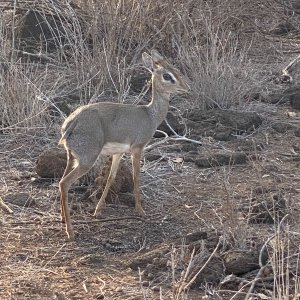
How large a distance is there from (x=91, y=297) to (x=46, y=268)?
529 millimetres

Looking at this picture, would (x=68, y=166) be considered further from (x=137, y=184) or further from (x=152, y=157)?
(x=152, y=157)

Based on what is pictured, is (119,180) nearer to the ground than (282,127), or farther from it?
farther from it

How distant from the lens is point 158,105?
6906 mm

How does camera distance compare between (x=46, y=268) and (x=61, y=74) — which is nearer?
(x=46, y=268)

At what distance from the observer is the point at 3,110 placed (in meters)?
8.35

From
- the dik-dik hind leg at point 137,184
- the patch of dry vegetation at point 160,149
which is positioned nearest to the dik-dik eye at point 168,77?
the dik-dik hind leg at point 137,184

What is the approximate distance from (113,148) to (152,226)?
0.61 meters

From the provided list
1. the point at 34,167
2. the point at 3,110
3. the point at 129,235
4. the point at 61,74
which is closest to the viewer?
the point at 129,235

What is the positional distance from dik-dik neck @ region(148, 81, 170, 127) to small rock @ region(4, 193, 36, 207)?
110cm

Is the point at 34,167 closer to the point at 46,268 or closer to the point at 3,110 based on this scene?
the point at 3,110

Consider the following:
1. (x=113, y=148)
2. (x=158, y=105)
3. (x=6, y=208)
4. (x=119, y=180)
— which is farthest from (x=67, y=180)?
(x=158, y=105)

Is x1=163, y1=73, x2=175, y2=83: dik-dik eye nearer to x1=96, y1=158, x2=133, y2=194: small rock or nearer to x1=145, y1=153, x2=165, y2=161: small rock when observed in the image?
x1=96, y1=158, x2=133, y2=194: small rock

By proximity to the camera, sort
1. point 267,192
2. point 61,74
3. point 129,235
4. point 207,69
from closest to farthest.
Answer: point 129,235 < point 267,192 < point 207,69 < point 61,74

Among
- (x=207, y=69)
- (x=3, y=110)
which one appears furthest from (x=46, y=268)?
(x=207, y=69)
